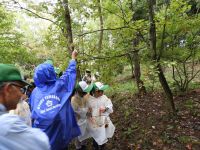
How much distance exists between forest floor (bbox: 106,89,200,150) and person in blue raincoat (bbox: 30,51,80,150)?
2201 millimetres

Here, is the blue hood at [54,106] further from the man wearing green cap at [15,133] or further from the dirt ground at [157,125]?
the man wearing green cap at [15,133]

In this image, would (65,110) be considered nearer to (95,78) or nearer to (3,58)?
(95,78)

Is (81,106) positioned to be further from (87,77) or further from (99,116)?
(87,77)

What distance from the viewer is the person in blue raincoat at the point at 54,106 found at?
429 centimetres

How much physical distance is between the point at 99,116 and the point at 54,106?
1.81 meters

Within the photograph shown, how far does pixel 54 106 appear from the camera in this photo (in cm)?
429

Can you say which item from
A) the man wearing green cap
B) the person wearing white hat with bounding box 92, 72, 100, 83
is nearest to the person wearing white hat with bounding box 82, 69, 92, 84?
the person wearing white hat with bounding box 92, 72, 100, 83

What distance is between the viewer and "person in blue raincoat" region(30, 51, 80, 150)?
4285mm

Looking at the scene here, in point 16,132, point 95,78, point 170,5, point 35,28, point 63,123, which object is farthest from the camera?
point 35,28

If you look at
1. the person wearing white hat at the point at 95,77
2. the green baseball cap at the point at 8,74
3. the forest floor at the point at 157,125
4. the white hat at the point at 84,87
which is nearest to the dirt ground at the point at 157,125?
the forest floor at the point at 157,125

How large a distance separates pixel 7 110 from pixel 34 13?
18.2 feet

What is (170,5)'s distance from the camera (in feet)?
19.9

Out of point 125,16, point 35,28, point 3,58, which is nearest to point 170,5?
point 125,16

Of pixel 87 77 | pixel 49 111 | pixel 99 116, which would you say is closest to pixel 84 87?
pixel 99 116
